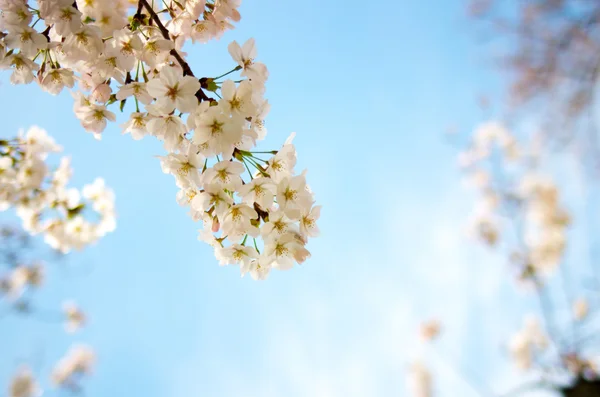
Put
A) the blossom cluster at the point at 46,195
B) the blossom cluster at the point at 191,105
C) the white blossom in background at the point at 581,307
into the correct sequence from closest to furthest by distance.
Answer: the blossom cluster at the point at 191,105, the blossom cluster at the point at 46,195, the white blossom in background at the point at 581,307

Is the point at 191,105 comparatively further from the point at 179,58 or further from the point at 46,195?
the point at 46,195

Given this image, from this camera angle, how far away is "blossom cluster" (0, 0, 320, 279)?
0.94 m

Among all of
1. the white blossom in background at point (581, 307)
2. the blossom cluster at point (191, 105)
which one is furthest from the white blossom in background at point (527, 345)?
the blossom cluster at point (191, 105)

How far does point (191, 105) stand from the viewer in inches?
37.0

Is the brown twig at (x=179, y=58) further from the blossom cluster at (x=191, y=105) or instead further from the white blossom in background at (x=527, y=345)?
the white blossom in background at (x=527, y=345)

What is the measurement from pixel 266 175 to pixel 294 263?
10.1 inches

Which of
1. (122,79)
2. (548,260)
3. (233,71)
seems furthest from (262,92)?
(548,260)

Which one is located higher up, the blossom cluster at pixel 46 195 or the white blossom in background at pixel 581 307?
the blossom cluster at pixel 46 195

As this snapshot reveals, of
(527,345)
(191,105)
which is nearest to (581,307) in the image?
(527,345)

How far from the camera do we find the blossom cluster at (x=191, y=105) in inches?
37.2

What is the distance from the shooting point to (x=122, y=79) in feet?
3.44

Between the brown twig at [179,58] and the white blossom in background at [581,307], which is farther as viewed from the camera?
the white blossom in background at [581,307]

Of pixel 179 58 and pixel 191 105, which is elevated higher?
pixel 179 58

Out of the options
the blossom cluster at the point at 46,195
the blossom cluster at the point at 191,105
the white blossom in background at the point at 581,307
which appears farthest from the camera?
the white blossom in background at the point at 581,307
